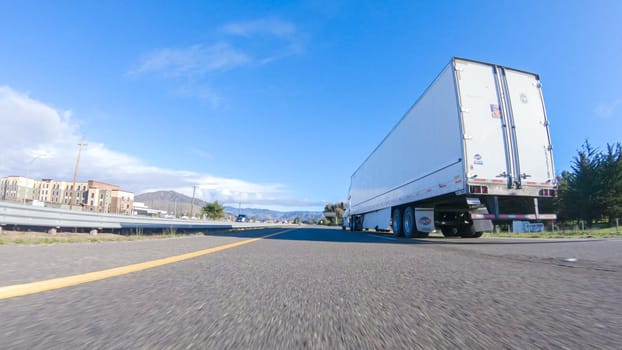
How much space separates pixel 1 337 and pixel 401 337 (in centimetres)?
160

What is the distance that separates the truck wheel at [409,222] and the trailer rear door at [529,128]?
13.7 feet

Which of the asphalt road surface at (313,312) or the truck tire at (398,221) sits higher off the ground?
the truck tire at (398,221)

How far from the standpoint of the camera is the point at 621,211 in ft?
111

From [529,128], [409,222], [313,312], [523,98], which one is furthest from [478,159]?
[313,312]

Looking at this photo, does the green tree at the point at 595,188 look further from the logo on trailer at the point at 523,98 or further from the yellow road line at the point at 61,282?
the yellow road line at the point at 61,282

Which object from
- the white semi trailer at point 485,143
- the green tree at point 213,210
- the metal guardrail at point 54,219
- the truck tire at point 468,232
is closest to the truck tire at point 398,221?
the white semi trailer at point 485,143

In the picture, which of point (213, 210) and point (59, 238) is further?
point (213, 210)

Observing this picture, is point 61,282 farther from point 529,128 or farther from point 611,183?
point 611,183

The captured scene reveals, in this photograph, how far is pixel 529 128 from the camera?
902cm

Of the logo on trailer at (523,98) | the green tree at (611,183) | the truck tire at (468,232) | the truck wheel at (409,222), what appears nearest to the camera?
the logo on trailer at (523,98)

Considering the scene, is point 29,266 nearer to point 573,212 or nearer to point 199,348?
point 199,348

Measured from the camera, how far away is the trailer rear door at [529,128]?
873 cm

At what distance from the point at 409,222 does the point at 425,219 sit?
2.84ft

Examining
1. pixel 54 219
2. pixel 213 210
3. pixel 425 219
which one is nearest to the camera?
pixel 425 219
